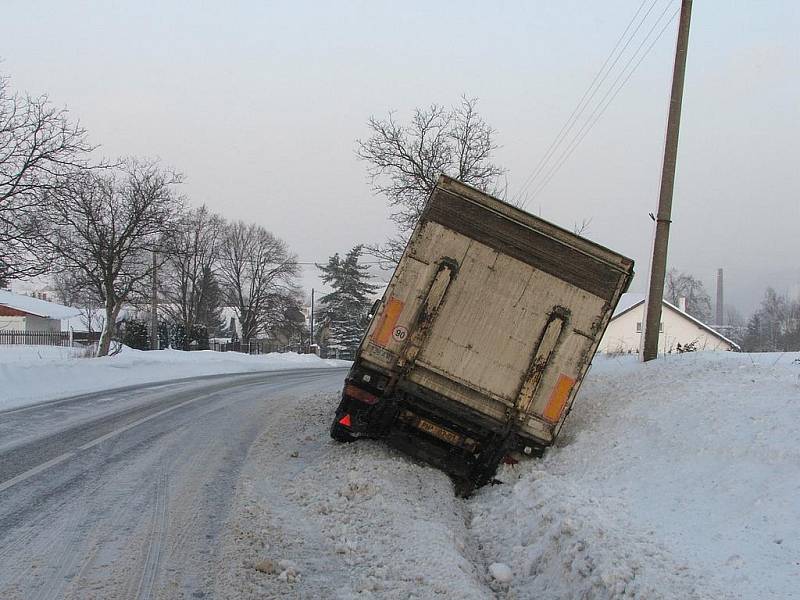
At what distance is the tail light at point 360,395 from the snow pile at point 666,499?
5.20 ft

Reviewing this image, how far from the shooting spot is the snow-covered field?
4234 mm

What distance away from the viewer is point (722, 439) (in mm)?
6289

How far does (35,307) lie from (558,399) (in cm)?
6259

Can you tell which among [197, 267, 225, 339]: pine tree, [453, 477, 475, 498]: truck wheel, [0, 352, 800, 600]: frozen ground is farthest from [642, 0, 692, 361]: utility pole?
[197, 267, 225, 339]: pine tree

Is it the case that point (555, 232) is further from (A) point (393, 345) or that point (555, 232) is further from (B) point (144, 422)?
(B) point (144, 422)

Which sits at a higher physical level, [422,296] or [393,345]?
[422,296]

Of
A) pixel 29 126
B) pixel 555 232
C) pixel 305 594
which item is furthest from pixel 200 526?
pixel 29 126

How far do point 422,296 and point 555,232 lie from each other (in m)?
1.64

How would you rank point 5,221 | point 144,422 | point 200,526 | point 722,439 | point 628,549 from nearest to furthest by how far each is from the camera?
point 628,549 → point 200,526 → point 722,439 → point 144,422 → point 5,221

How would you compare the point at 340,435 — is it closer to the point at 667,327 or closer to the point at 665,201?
the point at 665,201

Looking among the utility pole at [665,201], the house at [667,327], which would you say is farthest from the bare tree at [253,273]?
the utility pole at [665,201]

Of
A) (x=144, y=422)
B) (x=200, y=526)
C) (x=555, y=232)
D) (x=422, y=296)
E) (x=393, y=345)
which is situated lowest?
(x=144, y=422)

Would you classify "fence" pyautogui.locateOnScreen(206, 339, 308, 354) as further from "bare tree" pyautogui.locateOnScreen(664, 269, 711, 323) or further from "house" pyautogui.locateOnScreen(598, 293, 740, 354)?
"bare tree" pyautogui.locateOnScreen(664, 269, 711, 323)

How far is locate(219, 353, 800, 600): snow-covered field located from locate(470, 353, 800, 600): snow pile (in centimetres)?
2
